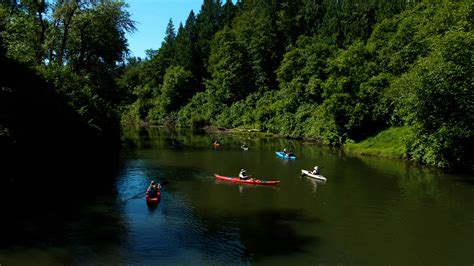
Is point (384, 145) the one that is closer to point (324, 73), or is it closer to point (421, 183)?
point (421, 183)

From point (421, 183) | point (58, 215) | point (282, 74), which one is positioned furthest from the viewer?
point (282, 74)

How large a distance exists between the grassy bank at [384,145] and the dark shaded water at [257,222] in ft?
34.1

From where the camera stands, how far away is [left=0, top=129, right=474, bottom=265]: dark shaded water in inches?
762

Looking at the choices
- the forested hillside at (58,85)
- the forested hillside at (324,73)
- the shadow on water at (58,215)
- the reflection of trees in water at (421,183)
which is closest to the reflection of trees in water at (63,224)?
the shadow on water at (58,215)

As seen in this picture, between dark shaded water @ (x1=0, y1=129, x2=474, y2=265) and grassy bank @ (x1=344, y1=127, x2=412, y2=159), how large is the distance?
1041cm

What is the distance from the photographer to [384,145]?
182ft

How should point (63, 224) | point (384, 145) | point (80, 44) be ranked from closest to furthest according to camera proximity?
1. point (63, 224)
2. point (80, 44)
3. point (384, 145)

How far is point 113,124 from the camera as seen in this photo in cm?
4978

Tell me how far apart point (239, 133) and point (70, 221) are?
6299 centimetres

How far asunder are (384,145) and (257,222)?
35918 millimetres

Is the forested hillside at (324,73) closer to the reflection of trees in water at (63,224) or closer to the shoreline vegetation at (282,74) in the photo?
the shoreline vegetation at (282,74)

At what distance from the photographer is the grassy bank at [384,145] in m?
50.8

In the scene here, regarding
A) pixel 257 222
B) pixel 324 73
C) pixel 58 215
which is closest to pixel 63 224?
pixel 58 215

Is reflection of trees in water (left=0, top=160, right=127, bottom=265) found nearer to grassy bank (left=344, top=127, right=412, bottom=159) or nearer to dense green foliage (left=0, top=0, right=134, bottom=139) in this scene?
dense green foliage (left=0, top=0, right=134, bottom=139)
